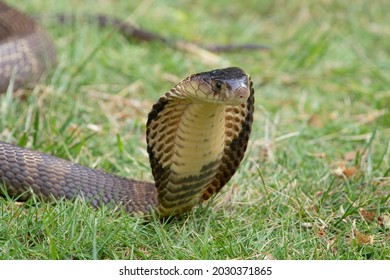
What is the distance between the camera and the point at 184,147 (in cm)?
344

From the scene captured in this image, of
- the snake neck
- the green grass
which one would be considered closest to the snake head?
the snake neck

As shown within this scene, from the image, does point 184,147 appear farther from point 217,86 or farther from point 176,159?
point 217,86

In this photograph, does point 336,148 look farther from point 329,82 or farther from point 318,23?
point 318,23

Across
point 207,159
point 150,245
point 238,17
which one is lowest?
point 238,17

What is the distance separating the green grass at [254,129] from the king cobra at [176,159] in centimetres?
15

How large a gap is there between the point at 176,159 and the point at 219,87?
501 mm

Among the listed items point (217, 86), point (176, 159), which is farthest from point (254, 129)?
point (217, 86)

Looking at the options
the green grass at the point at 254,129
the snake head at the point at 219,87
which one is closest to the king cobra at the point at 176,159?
the snake head at the point at 219,87

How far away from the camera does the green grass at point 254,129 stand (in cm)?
346

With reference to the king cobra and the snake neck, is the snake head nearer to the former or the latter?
the king cobra

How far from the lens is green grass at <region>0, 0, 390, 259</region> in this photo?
3457 millimetres

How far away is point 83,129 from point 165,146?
1541mm

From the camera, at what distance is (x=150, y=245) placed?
3488mm
